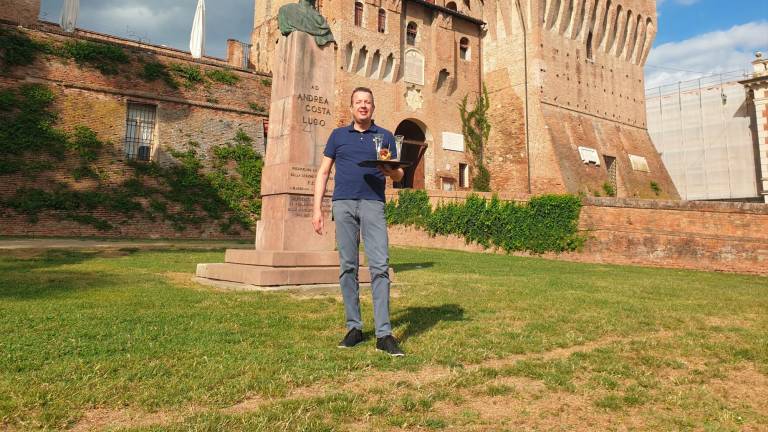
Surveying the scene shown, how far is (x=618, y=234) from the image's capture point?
55.5 ft

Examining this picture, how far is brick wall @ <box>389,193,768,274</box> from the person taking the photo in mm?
14586

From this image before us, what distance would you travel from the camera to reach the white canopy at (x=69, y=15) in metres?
22.7

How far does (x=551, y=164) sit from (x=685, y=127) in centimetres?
1684

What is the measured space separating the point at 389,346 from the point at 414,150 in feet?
79.6

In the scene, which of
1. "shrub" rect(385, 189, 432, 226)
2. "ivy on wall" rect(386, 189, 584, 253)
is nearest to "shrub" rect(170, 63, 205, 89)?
"shrub" rect(385, 189, 432, 226)

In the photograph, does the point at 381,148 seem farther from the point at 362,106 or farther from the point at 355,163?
the point at 362,106

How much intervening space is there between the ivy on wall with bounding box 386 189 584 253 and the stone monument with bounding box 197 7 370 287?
11797 mm

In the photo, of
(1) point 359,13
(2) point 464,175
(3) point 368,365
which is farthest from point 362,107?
(2) point 464,175

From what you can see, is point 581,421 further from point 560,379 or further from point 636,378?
point 636,378

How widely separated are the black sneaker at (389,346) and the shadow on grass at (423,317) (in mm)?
403

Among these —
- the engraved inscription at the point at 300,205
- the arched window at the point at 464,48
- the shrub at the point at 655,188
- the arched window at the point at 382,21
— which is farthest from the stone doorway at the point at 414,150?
the engraved inscription at the point at 300,205

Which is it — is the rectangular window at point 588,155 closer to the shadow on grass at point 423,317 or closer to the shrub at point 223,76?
the shrub at point 223,76

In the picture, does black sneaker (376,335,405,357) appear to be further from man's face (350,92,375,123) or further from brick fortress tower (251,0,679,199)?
brick fortress tower (251,0,679,199)

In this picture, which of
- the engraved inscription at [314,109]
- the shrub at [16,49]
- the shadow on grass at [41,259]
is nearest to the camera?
the engraved inscription at [314,109]
